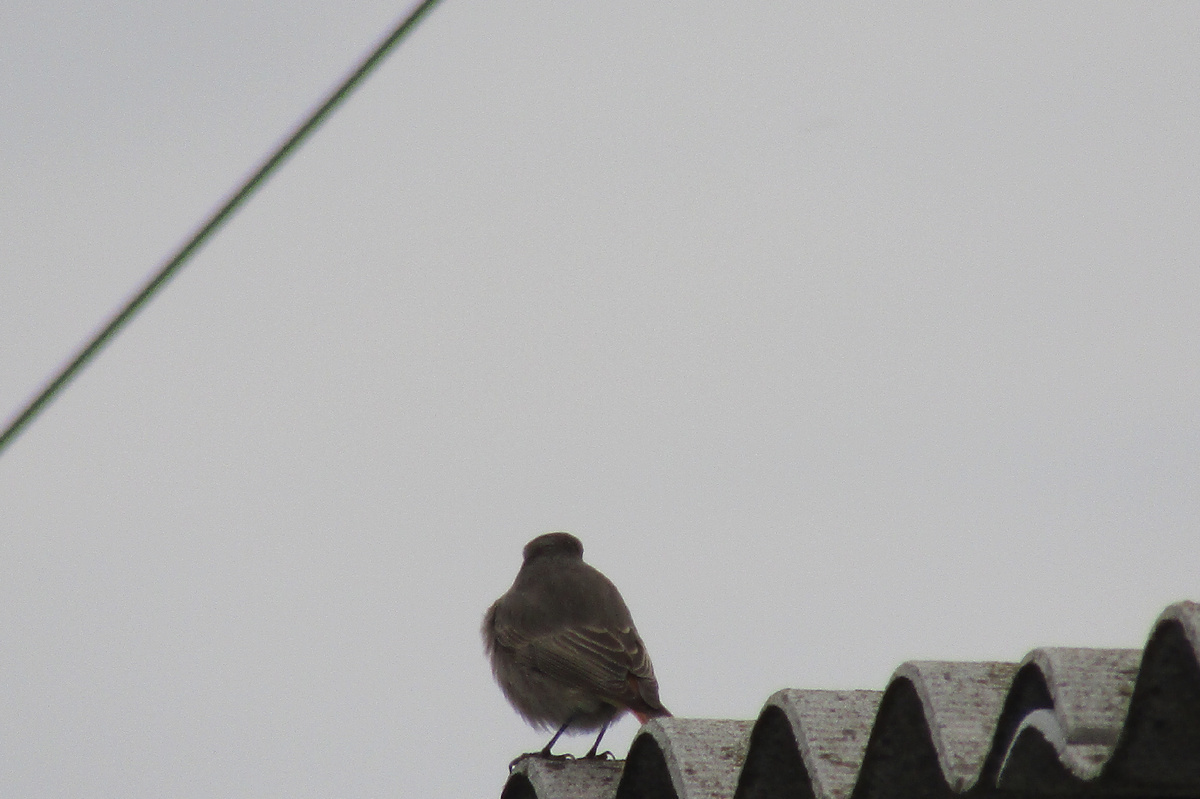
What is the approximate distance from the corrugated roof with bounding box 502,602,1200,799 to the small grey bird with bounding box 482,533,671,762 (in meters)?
3.24

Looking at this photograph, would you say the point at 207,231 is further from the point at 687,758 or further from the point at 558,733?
the point at 558,733

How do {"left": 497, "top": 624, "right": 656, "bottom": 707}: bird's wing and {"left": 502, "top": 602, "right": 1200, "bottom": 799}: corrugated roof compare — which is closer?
{"left": 502, "top": 602, "right": 1200, "bottom": 799}: corrugated roof

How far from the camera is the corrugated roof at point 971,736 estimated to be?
→ 73.0 inches

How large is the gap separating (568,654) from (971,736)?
4.40 metres

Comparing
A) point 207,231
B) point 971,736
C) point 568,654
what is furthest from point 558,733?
point 971,736

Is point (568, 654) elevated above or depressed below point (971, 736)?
above

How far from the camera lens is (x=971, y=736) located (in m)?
2.12

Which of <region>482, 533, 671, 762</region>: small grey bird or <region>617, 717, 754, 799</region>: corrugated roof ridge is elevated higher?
<region>482, 533, 671, 762</region>: small grey bird

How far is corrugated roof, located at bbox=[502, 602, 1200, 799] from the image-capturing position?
1.85 meters

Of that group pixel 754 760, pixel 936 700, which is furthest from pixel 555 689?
pixel 936 700

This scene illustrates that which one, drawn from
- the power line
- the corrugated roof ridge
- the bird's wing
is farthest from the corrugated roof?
the bird's wing

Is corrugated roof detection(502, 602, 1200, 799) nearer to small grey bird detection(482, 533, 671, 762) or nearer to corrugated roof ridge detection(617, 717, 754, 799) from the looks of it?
corrugated roof ridge detection(617, 717, 754, 799)

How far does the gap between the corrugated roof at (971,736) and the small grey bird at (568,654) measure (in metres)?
3.24

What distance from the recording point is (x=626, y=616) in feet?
22.7
